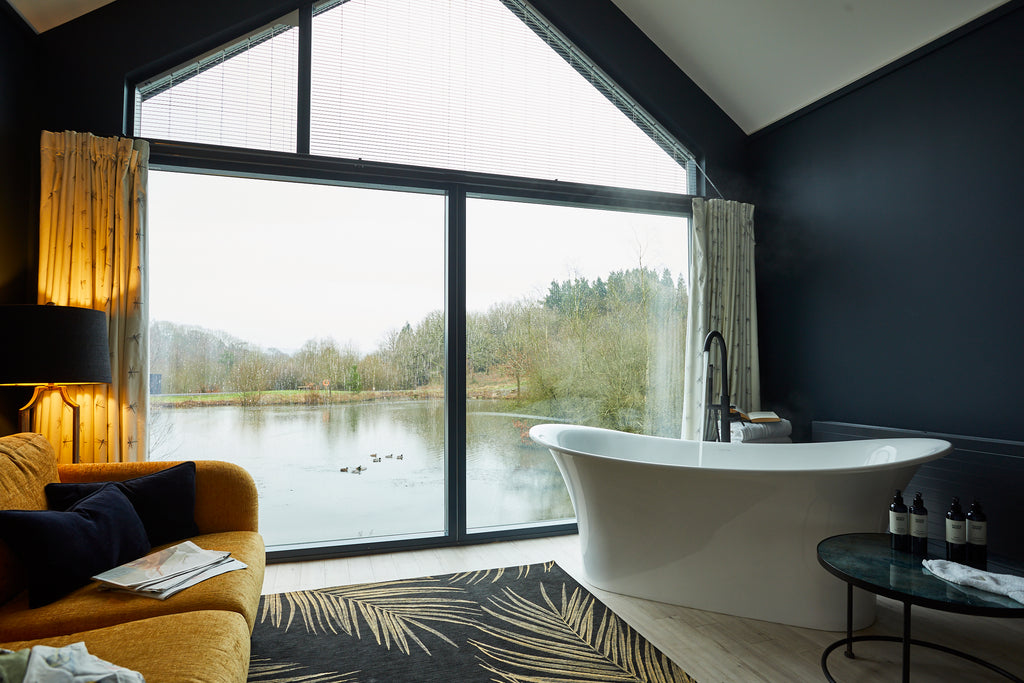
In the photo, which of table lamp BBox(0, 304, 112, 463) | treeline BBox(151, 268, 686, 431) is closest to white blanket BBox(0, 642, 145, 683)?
table lamp BBox(0, 304, 112, 463)

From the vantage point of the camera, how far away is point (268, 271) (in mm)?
3293

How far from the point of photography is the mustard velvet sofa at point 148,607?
4.68 feet

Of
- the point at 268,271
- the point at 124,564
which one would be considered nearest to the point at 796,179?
the point at 268,271

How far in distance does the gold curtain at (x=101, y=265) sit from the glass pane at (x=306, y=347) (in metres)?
0.22

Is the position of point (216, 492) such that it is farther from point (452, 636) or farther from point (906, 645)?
point (906, 645)

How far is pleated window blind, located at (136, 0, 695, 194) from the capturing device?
324cm

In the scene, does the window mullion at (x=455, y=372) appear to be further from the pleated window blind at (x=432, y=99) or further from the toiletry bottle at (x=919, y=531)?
the toiletry bottle at (x=919, y=531)

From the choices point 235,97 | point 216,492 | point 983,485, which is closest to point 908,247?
point 983,485

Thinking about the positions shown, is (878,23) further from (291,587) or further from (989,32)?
(291,587)

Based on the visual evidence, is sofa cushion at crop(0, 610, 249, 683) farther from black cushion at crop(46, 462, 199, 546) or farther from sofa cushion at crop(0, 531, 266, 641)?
black cushion at crop(46, 462, 199, 546)

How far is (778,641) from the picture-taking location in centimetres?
233

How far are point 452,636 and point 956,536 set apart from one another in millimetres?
1813

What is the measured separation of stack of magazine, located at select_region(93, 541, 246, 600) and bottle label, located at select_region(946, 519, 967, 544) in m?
2.34

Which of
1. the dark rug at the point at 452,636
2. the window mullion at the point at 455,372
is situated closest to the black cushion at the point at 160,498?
the dark rug at the point at 452,636
